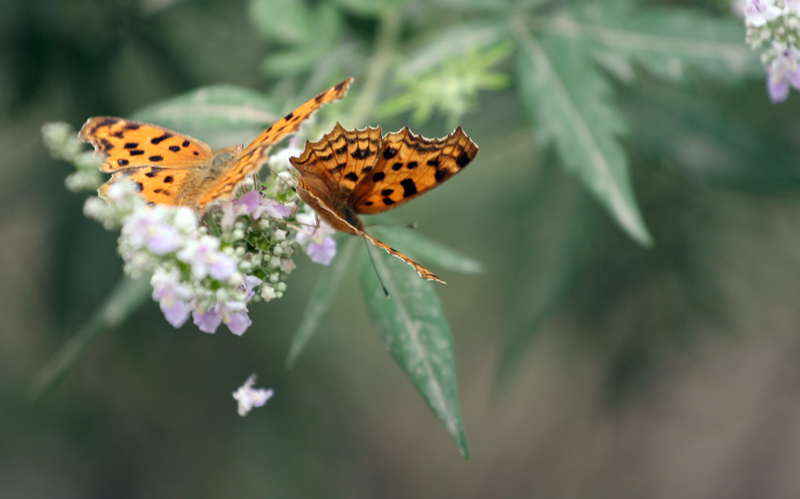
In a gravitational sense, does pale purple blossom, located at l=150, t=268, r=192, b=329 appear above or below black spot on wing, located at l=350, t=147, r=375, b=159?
above

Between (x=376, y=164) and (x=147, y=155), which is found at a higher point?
(x=147, y=155)

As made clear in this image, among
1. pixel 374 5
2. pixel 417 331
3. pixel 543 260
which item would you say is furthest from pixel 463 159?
pixel 543 260

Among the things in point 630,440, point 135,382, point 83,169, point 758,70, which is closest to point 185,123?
point 83,169

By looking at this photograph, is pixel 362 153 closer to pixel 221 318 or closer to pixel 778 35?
pixel 221 318

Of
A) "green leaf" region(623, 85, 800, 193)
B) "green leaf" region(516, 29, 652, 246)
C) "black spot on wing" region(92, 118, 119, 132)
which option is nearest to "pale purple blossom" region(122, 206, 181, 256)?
"black spot on wing" region(92, 118, 119, 132)

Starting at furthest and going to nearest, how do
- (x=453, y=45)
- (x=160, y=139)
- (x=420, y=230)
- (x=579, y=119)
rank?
(x=420, y=230) < (x=453, y=45) < (x=579, y=119) < (x=160, y=139)

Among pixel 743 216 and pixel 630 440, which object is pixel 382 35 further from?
pixel 630 440

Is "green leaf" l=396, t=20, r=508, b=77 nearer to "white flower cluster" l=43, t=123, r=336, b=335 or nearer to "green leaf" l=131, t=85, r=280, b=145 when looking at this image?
"green leaf" l=131, t=85, r=280, b=145
